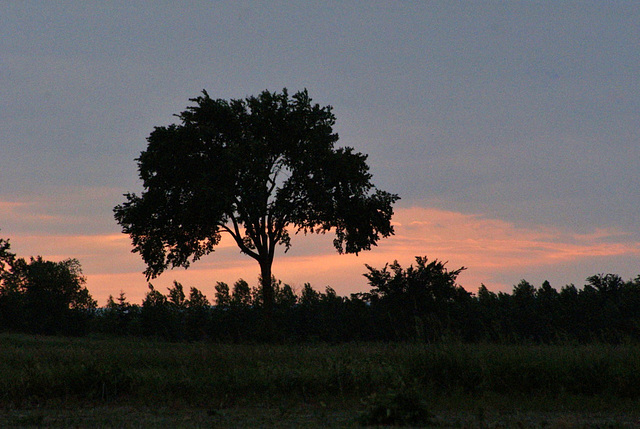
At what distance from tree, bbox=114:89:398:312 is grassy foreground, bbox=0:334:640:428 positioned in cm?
1948

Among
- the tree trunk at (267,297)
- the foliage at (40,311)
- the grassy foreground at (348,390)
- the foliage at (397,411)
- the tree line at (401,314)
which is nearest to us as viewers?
the foliage at (397,411)

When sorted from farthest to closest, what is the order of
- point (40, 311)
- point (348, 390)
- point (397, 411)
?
point (40, 311) < point (348, 390) < point (397, 411)

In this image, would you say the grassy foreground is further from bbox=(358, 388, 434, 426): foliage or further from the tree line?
the tree line

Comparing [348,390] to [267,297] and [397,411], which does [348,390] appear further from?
[267,297]

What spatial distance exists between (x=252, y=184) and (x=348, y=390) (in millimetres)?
21421

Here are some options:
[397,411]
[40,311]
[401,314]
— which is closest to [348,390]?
[397,411]

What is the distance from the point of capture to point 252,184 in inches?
1272

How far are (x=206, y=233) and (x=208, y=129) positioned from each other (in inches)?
248

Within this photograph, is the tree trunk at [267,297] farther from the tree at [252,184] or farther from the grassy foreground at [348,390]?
the grassy foreground at [348,390]

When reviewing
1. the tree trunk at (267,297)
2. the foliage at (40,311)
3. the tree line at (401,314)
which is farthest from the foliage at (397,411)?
the foliage at (40,311)

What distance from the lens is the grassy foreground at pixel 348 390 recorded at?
957 cm

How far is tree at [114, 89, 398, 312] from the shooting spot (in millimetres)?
32750

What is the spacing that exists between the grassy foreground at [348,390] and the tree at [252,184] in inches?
767

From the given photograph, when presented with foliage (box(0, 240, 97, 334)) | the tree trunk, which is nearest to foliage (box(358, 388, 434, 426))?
the tree trunk
